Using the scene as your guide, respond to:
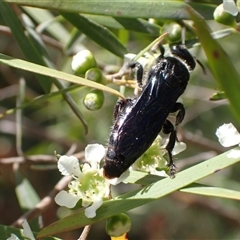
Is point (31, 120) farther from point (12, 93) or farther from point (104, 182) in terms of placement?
point (104, 182)

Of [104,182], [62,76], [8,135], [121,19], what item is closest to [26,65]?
[62,76]

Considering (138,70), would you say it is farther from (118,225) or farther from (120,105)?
(118,225)

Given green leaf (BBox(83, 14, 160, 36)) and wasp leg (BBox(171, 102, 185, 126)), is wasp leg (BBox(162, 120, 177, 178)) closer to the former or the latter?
wasp leg (BBox(171, 102, 185, 126))

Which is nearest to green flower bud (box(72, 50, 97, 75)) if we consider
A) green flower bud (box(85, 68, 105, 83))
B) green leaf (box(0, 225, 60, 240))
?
green flower bud (box(85, 68, 105, 83))

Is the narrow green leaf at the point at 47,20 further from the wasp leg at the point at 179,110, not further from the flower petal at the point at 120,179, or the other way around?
the flower petal at the point at 120,179

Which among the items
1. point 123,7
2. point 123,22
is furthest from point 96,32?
point 123,7
